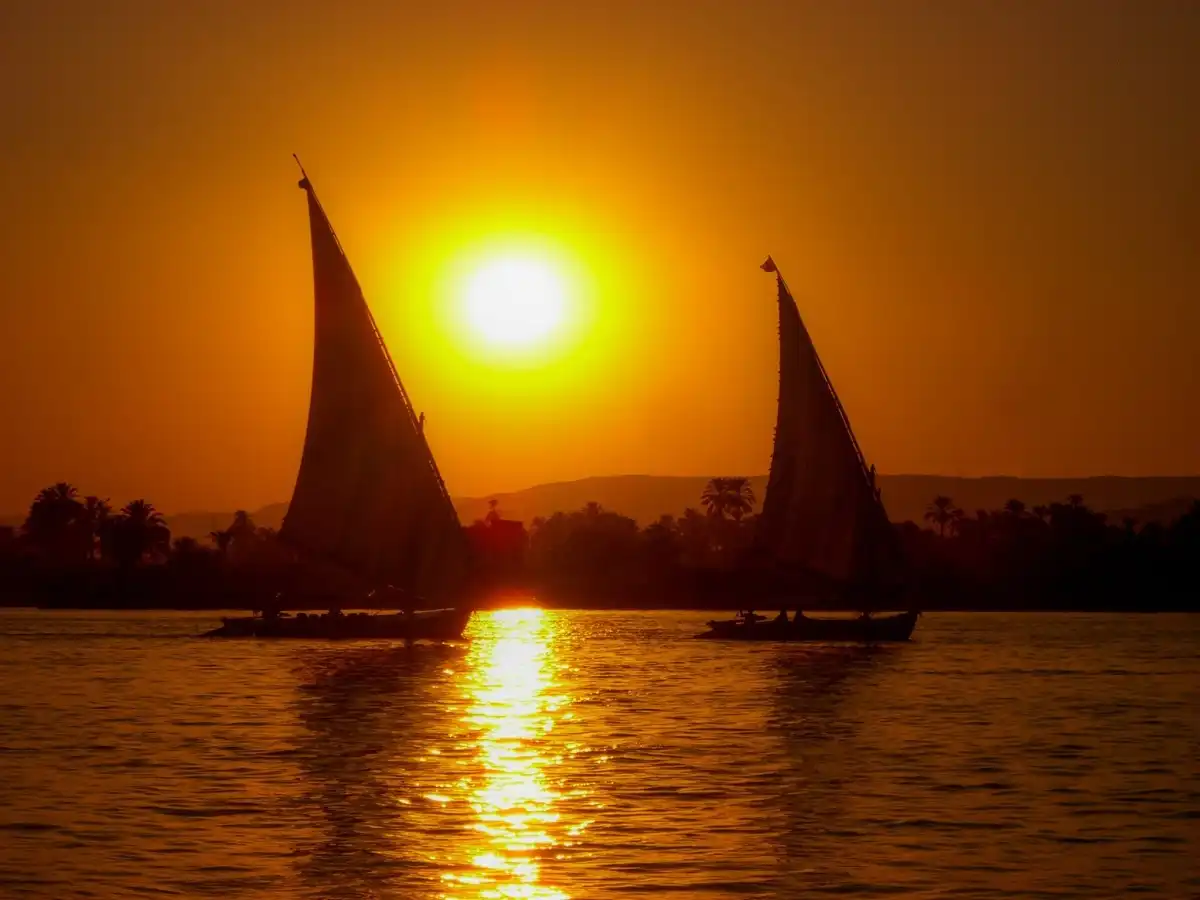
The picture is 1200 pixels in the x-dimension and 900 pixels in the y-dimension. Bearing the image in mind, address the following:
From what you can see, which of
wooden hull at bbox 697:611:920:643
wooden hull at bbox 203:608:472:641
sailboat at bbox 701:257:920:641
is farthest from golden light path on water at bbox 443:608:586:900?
wooden hull at bbox 697:611:920:643

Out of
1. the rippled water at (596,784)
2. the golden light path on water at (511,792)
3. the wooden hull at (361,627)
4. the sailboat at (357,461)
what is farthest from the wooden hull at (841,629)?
the golden light path on water at (511,792)

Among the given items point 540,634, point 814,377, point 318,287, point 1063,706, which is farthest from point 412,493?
point 540,634

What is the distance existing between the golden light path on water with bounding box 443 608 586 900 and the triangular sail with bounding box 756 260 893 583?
16915 mm

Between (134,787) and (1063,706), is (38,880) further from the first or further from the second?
(1063,706)

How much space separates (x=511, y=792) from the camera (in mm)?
29844

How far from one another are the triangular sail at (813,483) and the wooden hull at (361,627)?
14630 millimetres

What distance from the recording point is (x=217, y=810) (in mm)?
27828

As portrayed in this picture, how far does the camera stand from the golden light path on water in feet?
70.7

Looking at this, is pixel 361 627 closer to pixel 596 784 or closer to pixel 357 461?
pixel 357 461

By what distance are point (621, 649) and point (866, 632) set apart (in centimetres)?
1400

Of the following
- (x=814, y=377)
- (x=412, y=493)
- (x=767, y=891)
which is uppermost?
(x=814, y=377)

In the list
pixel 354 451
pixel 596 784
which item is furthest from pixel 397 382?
pixel 596 784

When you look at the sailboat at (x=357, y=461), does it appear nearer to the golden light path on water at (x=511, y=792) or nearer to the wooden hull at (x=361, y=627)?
the wooden hull at (x=361, y=627)

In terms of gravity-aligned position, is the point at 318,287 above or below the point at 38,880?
above
